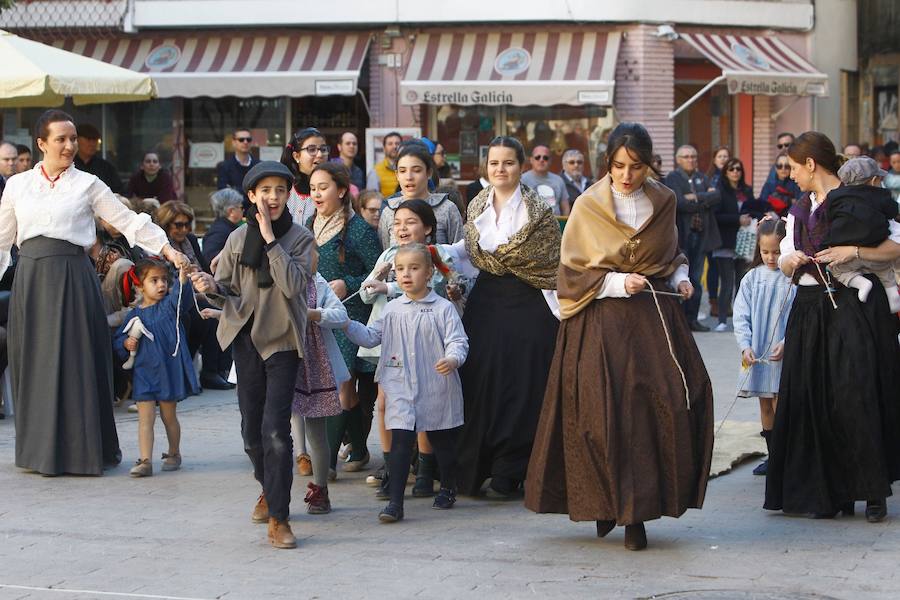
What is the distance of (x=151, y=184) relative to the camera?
17734 mm

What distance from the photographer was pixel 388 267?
873 centimetres

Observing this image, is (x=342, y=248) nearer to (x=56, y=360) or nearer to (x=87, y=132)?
(x=56, y=360)

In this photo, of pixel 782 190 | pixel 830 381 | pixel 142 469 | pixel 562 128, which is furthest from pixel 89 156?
pixel 562 128

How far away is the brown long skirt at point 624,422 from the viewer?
712 centimetres

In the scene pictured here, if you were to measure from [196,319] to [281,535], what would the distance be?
18.6 ft

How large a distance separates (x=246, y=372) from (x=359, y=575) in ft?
4.12

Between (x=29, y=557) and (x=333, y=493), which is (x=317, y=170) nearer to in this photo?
(x=333, y=493)

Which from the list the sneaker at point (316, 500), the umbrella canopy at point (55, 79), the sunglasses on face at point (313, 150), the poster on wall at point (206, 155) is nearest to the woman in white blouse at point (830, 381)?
the sneaker at point (316, 500)

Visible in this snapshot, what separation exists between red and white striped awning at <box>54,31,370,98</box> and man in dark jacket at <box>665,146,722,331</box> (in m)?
6.41

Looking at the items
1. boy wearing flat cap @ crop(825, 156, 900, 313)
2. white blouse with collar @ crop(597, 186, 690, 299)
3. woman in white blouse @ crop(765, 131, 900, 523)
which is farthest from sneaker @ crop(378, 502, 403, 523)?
boy wearing flat cap @ crop(825, 156, 900, 313)

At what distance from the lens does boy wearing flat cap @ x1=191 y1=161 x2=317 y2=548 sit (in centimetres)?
743

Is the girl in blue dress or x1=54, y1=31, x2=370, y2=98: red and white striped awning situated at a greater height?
x1=54, y1=31, x2=370, y2=98: red and white striped awning

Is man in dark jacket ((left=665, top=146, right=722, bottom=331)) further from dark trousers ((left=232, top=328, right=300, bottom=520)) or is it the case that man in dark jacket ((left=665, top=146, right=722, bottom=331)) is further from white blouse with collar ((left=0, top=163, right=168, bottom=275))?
dark trousers ((left=232, top=328, right=300, bottom=520))

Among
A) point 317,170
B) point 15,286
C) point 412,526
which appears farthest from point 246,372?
point 15,286
